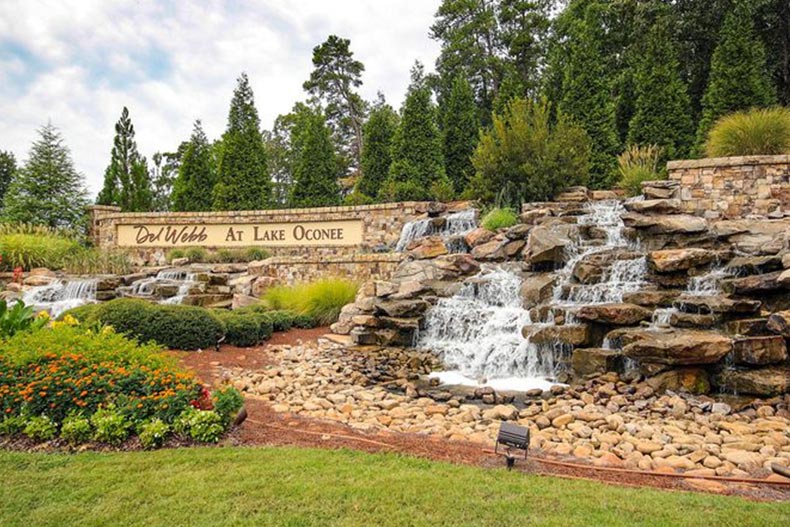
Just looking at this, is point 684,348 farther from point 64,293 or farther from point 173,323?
point 64,293

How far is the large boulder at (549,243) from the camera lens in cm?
854

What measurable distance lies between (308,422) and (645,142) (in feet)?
44.1

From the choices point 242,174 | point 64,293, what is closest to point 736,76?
point 242,174

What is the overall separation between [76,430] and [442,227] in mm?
9263

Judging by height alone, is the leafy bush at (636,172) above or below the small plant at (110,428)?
above

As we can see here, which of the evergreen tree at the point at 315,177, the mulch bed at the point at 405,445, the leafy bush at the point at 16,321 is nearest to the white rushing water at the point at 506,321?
the mulch bed at the point at 405,445

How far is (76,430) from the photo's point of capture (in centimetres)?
366

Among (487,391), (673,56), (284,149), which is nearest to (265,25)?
(487,391)

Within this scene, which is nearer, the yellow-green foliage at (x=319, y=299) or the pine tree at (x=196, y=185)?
the yellow-green foliage at (x=319, y=299)

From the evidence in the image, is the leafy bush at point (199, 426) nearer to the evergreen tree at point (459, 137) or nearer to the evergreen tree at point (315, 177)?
the evergreen tree at point (315, 177)

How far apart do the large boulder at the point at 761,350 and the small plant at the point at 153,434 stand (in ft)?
17.9

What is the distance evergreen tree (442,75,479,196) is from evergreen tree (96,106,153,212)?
11.6 metres

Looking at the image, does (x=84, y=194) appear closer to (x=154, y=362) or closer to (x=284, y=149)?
(x=154, y=362)

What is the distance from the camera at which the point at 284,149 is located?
3447 cm
